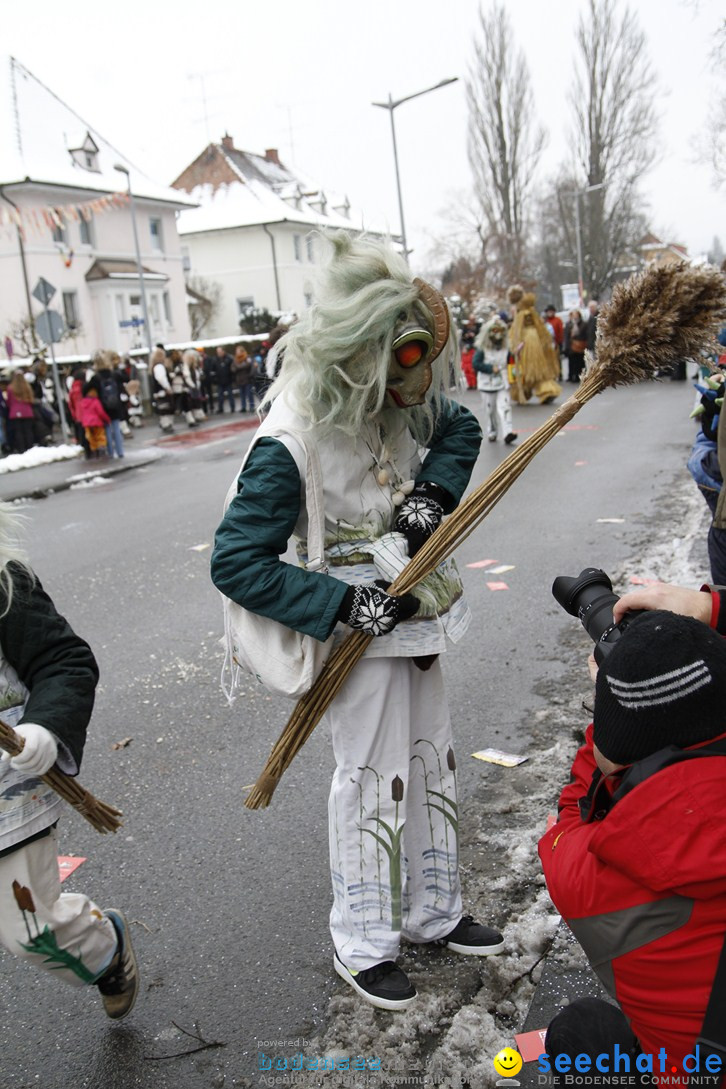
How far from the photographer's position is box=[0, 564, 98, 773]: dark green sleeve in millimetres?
2178

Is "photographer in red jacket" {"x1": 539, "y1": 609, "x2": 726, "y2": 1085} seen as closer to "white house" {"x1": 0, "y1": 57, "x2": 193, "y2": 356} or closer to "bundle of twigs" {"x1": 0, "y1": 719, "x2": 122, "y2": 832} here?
"bundle of twigs" {"x1": 0, "y1": 719, "x2": 122, "y2": 832}

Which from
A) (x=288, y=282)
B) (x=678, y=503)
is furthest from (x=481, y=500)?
(x=288, y=282)

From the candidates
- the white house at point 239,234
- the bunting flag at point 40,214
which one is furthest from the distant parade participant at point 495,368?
the white house at point 239,234

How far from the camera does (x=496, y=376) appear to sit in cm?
1205

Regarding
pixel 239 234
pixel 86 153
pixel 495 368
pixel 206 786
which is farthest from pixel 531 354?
pixel 239 234

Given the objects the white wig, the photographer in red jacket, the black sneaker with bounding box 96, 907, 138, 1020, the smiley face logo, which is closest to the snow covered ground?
the smiley face logo

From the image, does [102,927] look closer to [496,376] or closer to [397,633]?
[397,633]

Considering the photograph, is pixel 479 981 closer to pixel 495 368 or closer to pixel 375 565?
pixel 375 565

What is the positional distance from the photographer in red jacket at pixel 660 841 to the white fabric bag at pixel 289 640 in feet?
2.87

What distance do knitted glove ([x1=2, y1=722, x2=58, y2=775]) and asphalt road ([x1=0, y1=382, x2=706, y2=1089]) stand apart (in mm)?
926

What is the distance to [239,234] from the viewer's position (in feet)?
167

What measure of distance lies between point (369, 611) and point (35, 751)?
2.78ft

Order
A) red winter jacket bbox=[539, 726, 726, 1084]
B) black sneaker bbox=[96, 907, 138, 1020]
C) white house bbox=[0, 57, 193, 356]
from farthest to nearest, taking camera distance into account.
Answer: white house bbox=[0, 57, 193, 356] → black sneaker bbox=[96, 907, 138, 1020] → red winter jacket bbox=[539, 726, 726, 1084]

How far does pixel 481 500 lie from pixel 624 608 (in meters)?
0.61
